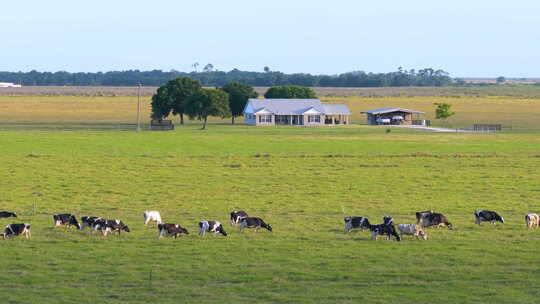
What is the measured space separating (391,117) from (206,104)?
26.7 meters

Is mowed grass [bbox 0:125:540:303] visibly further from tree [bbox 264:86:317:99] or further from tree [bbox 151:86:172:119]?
tree [bbox 264:86:317:99]

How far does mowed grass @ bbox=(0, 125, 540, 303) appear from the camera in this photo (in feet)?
65.2

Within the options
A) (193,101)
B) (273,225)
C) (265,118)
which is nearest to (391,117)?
(265,118)

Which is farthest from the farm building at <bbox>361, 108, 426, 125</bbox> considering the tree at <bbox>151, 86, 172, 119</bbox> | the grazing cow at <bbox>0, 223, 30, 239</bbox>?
the grazing cow at <bbox>0, 223, 30, 239</bbox>

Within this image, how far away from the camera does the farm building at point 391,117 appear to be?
123625mm

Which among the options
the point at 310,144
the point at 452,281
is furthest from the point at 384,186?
the point at 310,144

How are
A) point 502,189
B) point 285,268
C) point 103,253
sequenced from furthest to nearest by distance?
point 502,189
point 103,253
point 285,268

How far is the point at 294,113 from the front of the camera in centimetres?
12444

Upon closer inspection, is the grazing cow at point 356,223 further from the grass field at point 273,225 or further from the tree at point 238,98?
the tree at point 238,98

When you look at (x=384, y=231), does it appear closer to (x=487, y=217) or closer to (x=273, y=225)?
(x=273, y=225)

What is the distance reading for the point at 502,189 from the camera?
131 feet

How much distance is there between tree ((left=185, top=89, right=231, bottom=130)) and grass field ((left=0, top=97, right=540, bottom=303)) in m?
47.9

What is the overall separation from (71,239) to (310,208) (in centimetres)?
1044

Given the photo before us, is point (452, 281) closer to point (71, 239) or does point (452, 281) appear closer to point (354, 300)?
point (354, 300)
